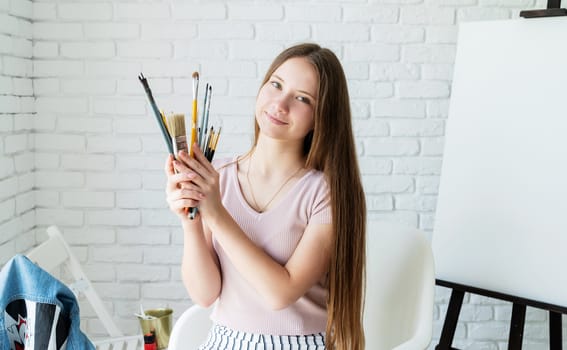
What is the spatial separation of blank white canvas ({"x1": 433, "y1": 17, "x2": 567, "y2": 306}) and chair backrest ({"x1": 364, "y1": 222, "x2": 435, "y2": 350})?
179mm

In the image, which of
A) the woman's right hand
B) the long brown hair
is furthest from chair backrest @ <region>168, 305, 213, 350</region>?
the woman's right hand

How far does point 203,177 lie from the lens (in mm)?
1193

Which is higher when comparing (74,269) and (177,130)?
(177,130)

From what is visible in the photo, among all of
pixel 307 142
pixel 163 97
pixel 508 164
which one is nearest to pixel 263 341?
pixel 307 142

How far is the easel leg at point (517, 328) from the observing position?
1.78 meters

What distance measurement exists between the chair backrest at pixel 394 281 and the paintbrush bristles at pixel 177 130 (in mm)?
818

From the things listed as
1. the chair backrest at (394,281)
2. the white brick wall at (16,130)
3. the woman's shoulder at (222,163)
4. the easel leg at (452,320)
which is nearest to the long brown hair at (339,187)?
the woman's shoulder at (222,163)

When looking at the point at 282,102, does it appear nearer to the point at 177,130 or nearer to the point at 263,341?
the point at 177,130

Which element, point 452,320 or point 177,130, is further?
point 452,320

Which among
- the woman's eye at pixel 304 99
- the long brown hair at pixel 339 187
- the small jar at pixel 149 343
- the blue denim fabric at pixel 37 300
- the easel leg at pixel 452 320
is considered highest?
the woman's eye at pixel 304 99

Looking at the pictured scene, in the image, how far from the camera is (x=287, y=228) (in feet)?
4.60

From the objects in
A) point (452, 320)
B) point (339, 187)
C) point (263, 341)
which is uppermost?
point (339, 187)

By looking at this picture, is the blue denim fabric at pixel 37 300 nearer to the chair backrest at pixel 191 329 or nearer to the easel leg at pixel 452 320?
the chair backrest at pixel 191 329

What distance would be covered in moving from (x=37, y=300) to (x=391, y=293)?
0.93 m
